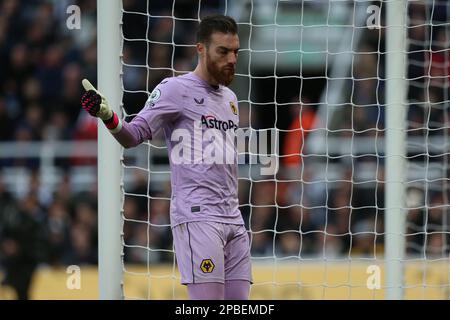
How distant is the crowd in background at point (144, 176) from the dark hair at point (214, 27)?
12.4 feet

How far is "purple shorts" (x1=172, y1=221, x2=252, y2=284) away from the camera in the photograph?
509 centimetres

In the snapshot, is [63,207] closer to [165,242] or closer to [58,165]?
[58,165]

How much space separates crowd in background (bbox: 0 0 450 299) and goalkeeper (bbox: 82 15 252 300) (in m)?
3.78

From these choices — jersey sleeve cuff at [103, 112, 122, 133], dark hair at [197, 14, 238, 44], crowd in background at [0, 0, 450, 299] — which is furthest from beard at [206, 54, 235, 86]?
crowd in background at [0, 0, 450, 299]

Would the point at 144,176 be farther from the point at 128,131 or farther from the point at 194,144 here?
the point at 128,131

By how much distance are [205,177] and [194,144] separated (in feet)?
0.59

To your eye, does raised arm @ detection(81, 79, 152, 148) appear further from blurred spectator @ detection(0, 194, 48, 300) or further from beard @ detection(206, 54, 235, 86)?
blurred spectator @ detection(0, 194, 48, 300)

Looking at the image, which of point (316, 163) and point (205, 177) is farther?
point (316, 163)

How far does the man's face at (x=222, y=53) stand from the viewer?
17.2 ft

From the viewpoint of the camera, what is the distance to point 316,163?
1064 centimetres

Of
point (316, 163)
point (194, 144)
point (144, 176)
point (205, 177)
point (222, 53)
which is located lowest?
point (205, 177)

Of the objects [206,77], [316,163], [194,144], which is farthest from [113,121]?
[316,163]

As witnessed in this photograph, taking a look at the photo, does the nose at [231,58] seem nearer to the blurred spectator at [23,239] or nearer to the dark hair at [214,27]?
the dark hair at [214,27]
